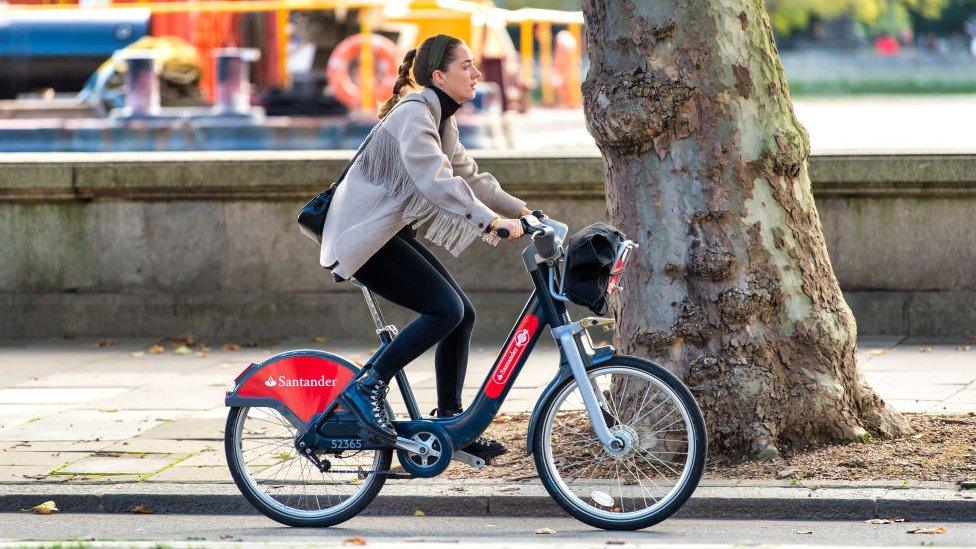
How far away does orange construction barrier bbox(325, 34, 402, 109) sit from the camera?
2223 centimetres

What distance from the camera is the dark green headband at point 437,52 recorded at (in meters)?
5.79

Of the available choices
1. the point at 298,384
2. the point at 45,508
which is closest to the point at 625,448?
the point at 298,384

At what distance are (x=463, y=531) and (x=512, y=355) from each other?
0.64 m

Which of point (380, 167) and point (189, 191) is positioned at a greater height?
point (380, 167)

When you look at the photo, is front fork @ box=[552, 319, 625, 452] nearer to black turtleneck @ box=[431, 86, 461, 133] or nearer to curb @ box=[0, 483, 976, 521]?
curb @ box=[0, 483, 976, 521]

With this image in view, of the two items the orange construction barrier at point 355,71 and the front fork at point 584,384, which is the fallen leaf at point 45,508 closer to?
the front fork at point 584,384

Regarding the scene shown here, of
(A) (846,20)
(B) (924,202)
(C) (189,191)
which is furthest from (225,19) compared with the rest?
(A) (846,20)

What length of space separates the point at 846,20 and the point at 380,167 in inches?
2915

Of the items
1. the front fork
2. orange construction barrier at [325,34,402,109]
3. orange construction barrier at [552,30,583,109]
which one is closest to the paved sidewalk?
the front fork

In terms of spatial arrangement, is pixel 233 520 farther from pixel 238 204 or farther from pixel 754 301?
pixel 238 204

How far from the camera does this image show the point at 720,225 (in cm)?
645

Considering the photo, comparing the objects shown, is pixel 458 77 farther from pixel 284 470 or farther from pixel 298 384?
pixel 284 470

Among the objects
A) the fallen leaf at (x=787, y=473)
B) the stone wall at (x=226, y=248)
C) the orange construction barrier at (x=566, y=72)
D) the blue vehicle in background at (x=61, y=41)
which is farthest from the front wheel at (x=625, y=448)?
the orange construction barrier at (x=566, y=72)

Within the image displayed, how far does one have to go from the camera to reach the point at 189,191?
10500 millimetres
